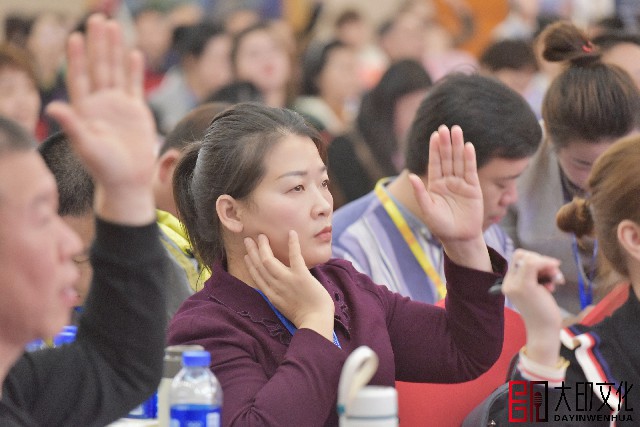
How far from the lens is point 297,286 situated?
2.11 metres

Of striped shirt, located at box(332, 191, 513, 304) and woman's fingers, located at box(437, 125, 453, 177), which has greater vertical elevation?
woman's fingers, located at box(437, 125, 453, 177)

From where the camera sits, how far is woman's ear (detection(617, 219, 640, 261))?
216 centimetres

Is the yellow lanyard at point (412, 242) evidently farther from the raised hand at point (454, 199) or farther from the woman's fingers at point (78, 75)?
the woman's fingers at point (78, 75)

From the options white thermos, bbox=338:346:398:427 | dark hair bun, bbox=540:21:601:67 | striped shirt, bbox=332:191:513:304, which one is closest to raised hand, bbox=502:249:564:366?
white thermos, bbox=338:346:398:427

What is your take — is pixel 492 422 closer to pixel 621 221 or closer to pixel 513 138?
pixel 621 221

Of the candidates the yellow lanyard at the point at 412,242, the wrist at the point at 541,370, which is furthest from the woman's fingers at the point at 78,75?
the yellow lanyard at the point at 412,242

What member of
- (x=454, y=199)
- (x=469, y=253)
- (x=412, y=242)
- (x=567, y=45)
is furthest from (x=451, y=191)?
(x=567, y=45)

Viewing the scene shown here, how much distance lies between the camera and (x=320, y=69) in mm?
7562

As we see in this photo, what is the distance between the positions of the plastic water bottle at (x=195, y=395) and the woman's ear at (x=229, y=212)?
36cm

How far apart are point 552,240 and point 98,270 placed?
2.15 meters

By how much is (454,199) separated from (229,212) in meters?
0.49

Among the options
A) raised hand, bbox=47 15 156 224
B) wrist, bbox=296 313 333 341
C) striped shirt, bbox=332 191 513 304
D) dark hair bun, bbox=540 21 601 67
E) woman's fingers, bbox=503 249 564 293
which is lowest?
striped shirt, bbox=332 191 513 304

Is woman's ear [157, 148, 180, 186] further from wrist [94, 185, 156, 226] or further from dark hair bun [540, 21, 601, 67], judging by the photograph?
wrist [94, 185, 156, 226]

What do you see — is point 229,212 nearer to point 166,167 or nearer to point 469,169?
point 469,169
